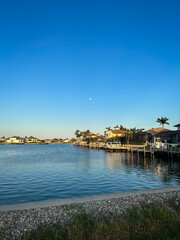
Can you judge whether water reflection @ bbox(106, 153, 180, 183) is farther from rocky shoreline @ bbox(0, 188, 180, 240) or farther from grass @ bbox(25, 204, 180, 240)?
grass @ bbox(25, 204, 180, 240)

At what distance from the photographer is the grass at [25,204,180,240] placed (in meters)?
6.34

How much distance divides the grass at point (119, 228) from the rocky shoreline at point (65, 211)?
16.8 inches

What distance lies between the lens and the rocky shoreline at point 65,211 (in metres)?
6.91

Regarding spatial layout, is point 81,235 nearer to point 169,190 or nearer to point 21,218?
point 21,218

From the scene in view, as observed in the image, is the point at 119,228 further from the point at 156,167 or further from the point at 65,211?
the point at 156,167

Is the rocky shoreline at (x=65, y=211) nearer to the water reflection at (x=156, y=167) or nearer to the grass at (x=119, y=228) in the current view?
the grass at (x=119, y=228)

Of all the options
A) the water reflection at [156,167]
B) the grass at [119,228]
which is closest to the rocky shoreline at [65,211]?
the grass at [119,228]

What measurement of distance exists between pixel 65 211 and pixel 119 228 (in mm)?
2531

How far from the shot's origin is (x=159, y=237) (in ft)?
20.6

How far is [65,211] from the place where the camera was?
819cm

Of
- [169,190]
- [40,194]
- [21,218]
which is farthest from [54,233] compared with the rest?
[40,194]

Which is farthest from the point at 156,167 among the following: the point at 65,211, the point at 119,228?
the point at 119,228

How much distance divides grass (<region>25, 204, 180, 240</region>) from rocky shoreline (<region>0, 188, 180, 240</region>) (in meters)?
0.43

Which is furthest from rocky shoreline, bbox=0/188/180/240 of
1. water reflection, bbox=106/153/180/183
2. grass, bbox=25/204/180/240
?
water reflection, bbox=106/153/180/183
